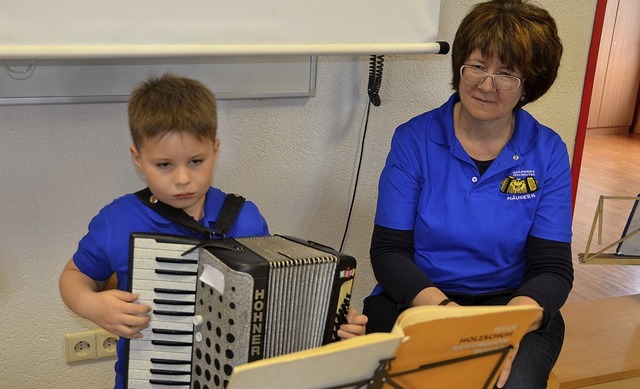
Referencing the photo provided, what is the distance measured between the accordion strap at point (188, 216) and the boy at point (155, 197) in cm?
1

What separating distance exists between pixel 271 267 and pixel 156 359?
1.03 ft

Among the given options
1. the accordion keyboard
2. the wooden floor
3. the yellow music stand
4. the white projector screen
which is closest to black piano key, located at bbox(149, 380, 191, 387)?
the accordion keyboard

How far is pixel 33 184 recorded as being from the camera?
1.90 m

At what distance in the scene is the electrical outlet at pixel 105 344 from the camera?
2090 mm

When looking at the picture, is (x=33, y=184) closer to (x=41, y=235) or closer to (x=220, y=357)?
(x=41, y=235)

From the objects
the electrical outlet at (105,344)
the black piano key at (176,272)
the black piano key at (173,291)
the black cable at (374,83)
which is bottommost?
the electrical outlet at (105,344)

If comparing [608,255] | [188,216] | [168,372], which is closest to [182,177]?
[188,216]

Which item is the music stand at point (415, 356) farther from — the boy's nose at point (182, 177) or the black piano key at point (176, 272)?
the boy's nose at point (182, 177)

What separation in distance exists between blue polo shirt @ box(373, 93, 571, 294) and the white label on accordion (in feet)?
2.04

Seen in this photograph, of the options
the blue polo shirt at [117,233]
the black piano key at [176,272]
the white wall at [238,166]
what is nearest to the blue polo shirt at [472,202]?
the white wall at [238,166]

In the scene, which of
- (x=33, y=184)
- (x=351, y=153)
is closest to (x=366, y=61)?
(x=351, y=153)

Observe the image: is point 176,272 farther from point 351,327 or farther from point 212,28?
point 212,28

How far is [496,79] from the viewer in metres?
1.71

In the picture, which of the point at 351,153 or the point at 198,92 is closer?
the point at 198,92
